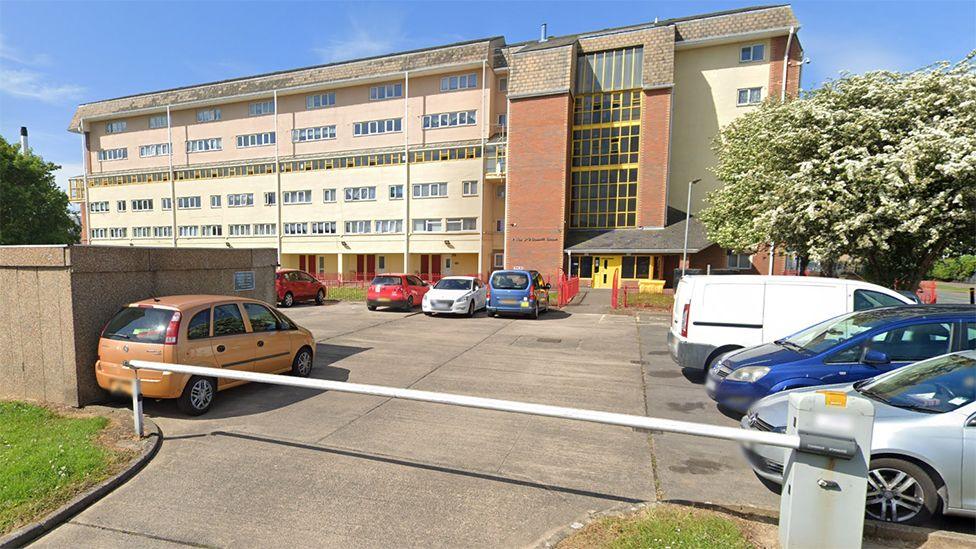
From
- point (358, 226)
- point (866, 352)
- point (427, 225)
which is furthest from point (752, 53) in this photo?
point (866, 352)

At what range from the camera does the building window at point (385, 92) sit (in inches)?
1447

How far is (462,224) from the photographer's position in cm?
3469

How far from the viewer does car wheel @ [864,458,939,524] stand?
10.4 ft

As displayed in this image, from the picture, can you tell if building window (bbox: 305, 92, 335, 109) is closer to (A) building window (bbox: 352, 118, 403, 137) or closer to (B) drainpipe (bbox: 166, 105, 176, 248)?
(A) building window (bbox: 352, 118, 403, 137)

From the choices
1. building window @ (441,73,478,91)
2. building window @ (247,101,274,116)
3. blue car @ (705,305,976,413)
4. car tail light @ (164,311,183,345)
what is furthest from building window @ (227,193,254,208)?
blue car @ (705,305,976,413)

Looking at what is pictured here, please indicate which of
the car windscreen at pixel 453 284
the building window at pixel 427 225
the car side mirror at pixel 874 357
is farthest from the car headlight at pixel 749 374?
the building window at pixel 427 225

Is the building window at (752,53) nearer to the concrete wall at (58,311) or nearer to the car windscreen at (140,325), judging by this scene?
the concrete wall at (58,311)

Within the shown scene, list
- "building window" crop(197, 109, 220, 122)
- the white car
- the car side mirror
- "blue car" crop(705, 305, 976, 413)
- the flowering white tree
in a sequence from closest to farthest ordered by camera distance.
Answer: the car side mirror, "blue car" crop(705, 305, 976, 413), the flowering white tree, the white car, "building window" crop(197, 109, 220, 122)

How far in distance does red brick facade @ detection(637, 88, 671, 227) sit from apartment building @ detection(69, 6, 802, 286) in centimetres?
13

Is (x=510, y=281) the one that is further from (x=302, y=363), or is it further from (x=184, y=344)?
(x=184, y=344)

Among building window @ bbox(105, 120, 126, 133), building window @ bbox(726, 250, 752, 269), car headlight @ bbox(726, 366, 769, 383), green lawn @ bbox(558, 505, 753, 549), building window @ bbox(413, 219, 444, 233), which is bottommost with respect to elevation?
green lawn @ bbox(558, 505, 753, 549)

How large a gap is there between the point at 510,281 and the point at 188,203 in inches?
1628

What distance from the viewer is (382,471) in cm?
400

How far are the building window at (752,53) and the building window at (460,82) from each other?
19.2m
